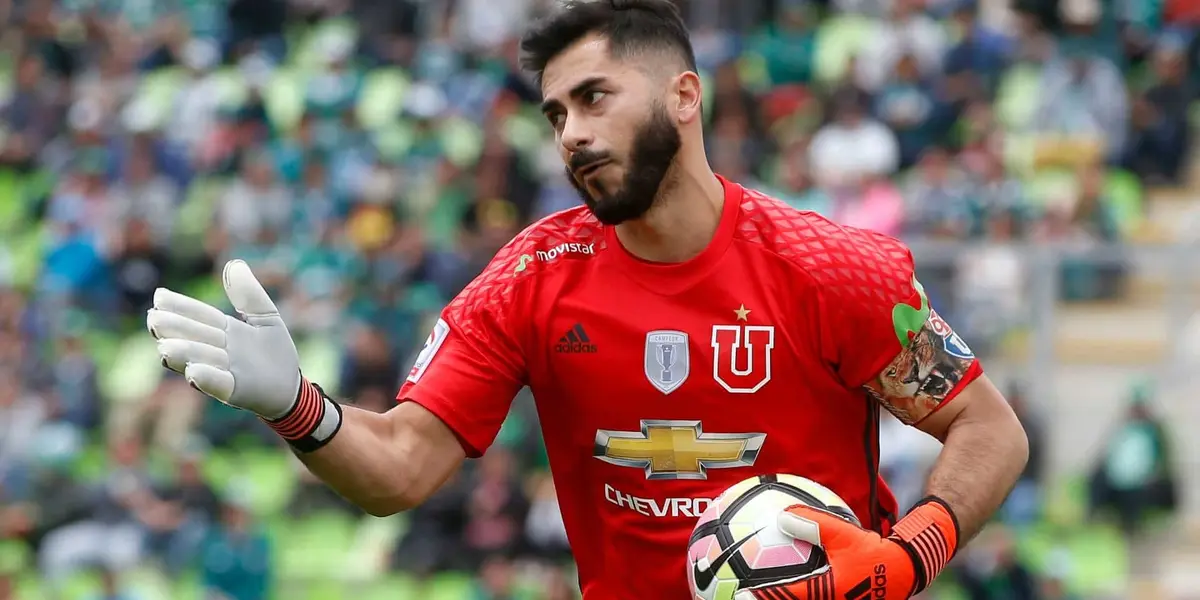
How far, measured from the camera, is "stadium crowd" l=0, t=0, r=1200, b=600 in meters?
13.0

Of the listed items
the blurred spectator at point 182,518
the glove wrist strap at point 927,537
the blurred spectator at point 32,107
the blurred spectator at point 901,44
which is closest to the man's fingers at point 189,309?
the glove wrist strap at point 927,537

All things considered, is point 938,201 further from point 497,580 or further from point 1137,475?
point 497,580

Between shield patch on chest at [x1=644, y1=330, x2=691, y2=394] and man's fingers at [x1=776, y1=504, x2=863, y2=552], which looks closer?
→ man's fingers at [x1=776, y1=504, x2=863, y2=552]

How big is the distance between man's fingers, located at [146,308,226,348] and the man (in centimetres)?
51

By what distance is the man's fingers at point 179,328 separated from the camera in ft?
13.4

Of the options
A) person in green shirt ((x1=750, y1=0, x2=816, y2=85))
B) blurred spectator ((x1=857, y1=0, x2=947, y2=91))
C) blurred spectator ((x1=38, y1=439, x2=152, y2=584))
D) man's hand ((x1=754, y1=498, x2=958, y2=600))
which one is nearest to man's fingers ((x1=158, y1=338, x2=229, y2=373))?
man's hand ((x1=754, y1=498, x2=958, y2=600))

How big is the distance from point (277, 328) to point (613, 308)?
948mm

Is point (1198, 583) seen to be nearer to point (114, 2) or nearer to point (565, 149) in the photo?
point (565, 149)

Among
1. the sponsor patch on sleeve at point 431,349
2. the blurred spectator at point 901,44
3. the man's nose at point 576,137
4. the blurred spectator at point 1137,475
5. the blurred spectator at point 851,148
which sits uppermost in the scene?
the man's nose at point 576,137

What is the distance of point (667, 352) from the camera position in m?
4.68

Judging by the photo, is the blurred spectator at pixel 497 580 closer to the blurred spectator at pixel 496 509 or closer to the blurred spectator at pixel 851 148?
A: the blurred spectator at pixel 496 509

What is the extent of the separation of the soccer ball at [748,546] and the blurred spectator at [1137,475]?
8.47 metres

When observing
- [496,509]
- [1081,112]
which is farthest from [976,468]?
[1081,112]

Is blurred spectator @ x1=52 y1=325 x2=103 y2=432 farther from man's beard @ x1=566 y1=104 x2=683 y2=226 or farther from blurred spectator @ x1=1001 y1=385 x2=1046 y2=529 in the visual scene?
man's beard @ x1=566 y1=104 x2=683 y2=226
